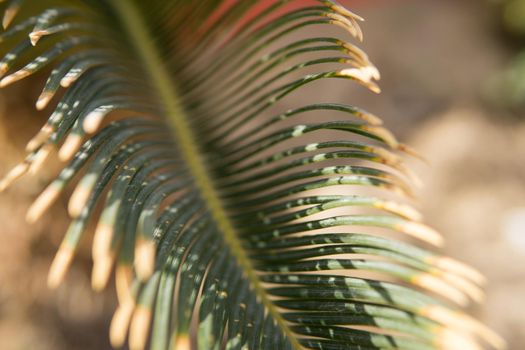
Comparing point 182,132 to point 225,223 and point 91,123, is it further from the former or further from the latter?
point 91,123

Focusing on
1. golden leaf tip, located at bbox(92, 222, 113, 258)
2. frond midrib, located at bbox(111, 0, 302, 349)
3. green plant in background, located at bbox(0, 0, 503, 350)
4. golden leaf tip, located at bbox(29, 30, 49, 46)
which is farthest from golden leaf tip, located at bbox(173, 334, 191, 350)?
golden leaf tip, located at bbox(29, 30, 49, 46)

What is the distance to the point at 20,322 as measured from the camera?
4.23ft

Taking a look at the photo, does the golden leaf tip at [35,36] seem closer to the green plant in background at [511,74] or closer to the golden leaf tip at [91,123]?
the golden leaf tip at [91,123]

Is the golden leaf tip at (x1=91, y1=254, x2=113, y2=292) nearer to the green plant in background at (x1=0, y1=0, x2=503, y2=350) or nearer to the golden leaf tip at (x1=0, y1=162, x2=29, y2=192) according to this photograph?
the green plant in background at (x1=0, y1=0, x2=503, y2=350)

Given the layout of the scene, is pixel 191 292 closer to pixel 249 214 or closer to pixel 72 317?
pixel 249 214

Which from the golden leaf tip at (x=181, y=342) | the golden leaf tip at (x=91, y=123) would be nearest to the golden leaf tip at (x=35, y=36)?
the golden leaf tip at (x=91, y=123)

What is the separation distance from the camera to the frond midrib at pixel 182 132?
2.71ft

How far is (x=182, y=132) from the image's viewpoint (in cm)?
111

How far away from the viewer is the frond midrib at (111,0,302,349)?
32.6 inches

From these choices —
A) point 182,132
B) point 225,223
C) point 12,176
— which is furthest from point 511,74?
point 12,176

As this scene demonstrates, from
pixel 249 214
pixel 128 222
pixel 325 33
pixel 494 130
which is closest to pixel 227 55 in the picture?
pixel 249 214

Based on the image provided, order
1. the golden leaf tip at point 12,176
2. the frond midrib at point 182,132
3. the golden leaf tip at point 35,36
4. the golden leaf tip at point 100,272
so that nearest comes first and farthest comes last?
the golden leaf tip at point 100,272
the golden leaf tip at point 12,176
the golden leaf tip at point 35,36
the frond midrib at point 182,132

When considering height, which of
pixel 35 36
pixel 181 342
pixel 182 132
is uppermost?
pixel 182 132

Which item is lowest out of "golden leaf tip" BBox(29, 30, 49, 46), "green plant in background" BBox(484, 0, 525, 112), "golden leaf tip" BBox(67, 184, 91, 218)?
"golden leaf tip" BBox(67, 184, 91, 218)
